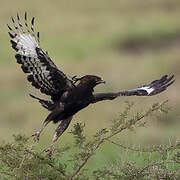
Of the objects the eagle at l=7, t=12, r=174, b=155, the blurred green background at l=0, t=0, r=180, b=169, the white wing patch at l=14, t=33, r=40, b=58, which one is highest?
the blurred green background at l=0, t=0, r=180, b=169

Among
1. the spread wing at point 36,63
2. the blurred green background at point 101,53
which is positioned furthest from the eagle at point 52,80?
the blurred green background at point 101,53

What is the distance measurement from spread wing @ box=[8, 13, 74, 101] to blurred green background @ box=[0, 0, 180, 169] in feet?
20.2

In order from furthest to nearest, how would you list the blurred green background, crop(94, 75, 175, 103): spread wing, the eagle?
the blurred green background
crop(94, 75, 175, 103): spread wing
the eagle

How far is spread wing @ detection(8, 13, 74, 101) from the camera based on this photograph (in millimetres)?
5984

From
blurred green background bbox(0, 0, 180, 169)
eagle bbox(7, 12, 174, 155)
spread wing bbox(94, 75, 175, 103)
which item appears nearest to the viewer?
eagle bbox(7, 12, 174, 155)

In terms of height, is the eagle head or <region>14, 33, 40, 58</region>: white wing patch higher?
<region>14, 33, 40, 58</region>: white wing patch

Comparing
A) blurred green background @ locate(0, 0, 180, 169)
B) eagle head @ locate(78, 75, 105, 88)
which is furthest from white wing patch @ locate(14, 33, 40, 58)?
blurred green background @ locate(0, 0, 180, 169)

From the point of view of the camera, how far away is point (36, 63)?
6.00 metres

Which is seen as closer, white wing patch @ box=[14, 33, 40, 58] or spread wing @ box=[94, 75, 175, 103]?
white wing patch @ box=[14, 33, 40, 58]

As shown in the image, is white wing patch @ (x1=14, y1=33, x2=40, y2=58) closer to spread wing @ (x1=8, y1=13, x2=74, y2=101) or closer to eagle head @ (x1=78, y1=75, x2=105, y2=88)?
spread wing @ (x1=8, y1=13, x2=74, y2=101)

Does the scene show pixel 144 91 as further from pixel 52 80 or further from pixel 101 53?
pixel 101 53

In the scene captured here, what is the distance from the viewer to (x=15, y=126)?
48.2ft

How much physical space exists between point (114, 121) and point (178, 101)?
9036 millimetres

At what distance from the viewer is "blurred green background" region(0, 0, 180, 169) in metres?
14.0
